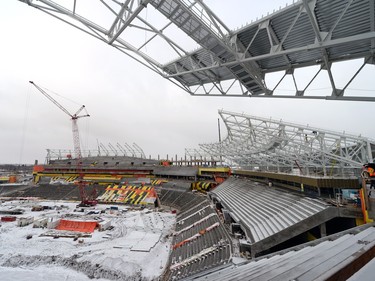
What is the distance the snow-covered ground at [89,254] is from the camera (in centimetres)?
1294

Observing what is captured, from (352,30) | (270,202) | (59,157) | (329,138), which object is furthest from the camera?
(59,157)

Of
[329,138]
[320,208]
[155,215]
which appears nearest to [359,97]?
[320,208]

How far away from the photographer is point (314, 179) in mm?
12492

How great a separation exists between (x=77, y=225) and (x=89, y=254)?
9551 mm

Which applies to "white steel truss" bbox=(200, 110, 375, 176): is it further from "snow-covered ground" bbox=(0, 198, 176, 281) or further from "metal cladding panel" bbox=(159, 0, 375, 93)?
"snow-covered ground" bbox=(0, 198, 176, 281)

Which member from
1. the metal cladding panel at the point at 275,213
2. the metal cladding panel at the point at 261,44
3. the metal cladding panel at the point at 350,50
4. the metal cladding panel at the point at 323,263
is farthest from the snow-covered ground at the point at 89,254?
the metal cladding panel at the point at 350,50

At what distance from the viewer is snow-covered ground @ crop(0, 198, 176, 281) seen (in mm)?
12940

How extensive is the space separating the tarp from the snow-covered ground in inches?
57.2

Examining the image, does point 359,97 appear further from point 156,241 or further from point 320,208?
point 156,241

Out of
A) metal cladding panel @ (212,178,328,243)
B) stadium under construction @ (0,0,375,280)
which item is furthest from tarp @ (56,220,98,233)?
metal cladding panel @ (212,178,328,243)

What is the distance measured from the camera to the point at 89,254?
51.7ft

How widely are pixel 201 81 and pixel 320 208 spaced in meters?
9.55

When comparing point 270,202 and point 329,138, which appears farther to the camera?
point 329,138

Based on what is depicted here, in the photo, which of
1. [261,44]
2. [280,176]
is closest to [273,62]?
[261,44]
